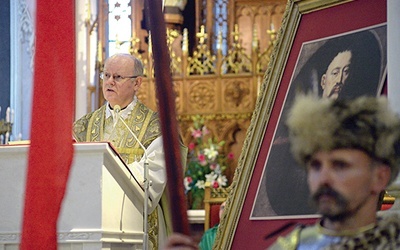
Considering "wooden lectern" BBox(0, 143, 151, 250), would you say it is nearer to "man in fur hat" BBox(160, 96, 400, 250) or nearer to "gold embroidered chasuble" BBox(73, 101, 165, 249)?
"gold embroidered chasuble" BBox(73, 101, 165, 249)

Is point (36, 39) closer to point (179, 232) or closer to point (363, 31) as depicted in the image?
point (179, 232)

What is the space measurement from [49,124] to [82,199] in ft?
7.93

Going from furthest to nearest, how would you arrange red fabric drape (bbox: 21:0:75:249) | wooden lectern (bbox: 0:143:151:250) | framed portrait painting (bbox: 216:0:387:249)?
wooden lectern (bbox: 0:143:151:250) → framed portrait painting (bbox: 216:0:387:249) → red fabric drape (bbox: 21:0:75:249)

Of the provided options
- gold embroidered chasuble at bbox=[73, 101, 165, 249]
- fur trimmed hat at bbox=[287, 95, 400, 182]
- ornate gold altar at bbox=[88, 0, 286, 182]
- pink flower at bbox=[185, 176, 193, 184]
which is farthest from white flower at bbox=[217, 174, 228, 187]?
fur trimmed hat at bbox=[287, 95, 400, 182]

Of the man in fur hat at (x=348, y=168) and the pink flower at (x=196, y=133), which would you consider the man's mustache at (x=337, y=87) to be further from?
the pink flower at (x=196, y=133)

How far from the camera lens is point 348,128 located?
2176 mm

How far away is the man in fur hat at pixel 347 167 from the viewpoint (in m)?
2.12

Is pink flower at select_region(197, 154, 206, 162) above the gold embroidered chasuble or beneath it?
beneath

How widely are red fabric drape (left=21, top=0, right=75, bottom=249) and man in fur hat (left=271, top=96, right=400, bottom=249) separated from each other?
534mm

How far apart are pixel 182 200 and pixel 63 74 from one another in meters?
0.55

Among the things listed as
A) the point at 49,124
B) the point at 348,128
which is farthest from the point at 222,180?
the point at 348,128

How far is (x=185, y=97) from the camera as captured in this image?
10125 mm

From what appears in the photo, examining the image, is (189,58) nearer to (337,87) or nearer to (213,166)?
(213,166)

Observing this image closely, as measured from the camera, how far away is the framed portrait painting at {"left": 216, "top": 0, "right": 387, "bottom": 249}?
4.20 meters
